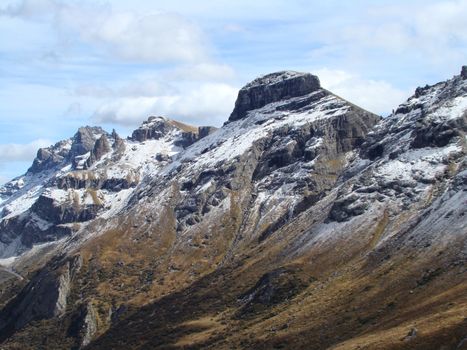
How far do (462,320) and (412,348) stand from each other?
16.4 metres

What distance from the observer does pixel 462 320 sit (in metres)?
200

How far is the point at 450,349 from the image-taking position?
189m

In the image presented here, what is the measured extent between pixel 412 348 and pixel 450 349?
10.6 metres

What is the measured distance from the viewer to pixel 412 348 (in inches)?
7717

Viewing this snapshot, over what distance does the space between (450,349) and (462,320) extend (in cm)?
1338
